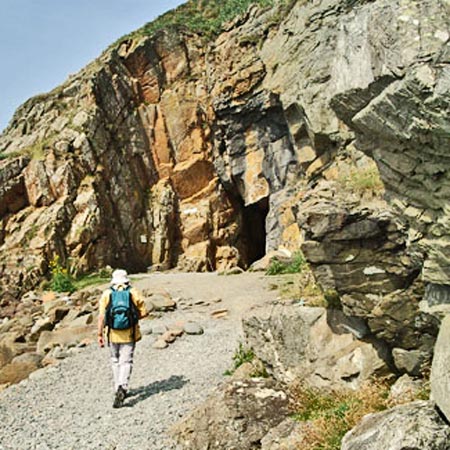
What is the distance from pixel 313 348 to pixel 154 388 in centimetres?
348

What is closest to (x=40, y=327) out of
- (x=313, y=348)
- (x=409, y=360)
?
(x=313, y=348)

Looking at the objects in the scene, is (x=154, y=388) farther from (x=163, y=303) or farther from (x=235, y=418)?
(x=163, y=303)

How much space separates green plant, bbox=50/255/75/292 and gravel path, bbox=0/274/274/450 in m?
10.2

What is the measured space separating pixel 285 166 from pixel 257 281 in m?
9.40

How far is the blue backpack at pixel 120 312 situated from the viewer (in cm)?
810

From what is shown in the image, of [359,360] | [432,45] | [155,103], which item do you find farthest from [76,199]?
[432,45]

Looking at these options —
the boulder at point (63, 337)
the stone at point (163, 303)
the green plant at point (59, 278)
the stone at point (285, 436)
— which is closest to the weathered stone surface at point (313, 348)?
the stone at point (285, 436)

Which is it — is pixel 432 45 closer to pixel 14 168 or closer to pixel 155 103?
pixel 14 168

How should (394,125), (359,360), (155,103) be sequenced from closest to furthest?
(394,125)
(359,360)
(155,103)

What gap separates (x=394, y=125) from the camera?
4.22m

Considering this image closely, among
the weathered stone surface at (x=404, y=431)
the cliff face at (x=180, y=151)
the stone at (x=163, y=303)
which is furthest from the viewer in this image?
the cliff face at (x=180, y=151)

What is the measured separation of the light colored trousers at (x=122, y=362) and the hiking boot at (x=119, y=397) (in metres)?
0.07

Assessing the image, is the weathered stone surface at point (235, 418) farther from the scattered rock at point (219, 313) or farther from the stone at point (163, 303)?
the stone at point (163, 303)

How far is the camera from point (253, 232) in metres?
31.8
